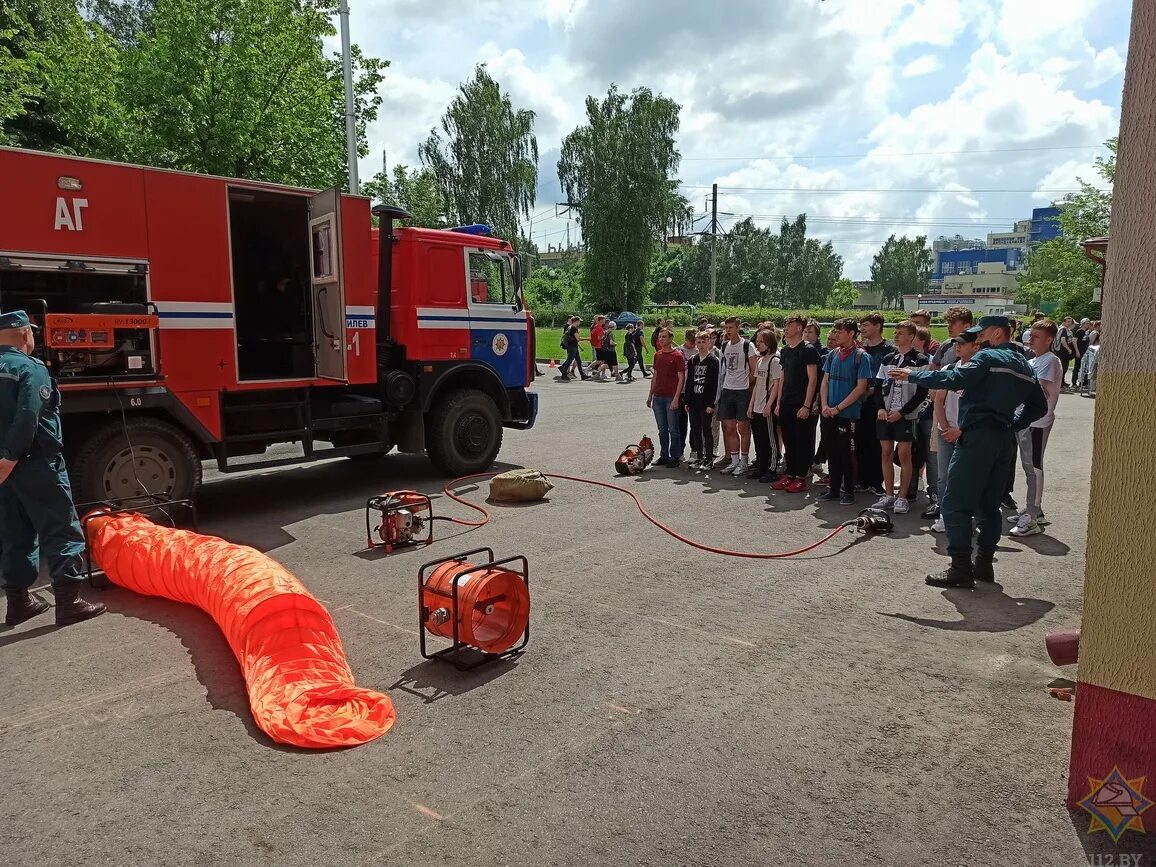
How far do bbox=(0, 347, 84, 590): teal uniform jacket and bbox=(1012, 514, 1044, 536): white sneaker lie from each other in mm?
7678

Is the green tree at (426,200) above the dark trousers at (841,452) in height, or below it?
above

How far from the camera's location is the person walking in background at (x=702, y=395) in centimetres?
1016

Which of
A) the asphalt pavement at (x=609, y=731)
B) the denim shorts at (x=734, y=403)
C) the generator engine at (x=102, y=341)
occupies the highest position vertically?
the generator engine at (x=102, y=341)

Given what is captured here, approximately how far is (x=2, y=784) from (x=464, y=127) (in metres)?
50.3

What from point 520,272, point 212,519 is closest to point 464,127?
point 520,272

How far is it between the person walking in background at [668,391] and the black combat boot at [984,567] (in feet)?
16.1

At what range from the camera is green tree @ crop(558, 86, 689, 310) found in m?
51.2

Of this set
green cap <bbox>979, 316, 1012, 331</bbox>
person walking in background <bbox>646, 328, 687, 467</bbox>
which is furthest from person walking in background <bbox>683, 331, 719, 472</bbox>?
green cap <bbox>979, 316, 1012, 331</bbox>

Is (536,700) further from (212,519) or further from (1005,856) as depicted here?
(212,519)

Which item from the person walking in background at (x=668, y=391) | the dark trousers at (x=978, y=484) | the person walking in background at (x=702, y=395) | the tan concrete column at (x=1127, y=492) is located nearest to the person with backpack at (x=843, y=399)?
the person walking in background at (x=702, y=395)

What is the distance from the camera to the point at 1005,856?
2.82 metres

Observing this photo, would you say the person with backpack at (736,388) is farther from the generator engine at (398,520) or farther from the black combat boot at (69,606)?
the black combat boot at (69,606)

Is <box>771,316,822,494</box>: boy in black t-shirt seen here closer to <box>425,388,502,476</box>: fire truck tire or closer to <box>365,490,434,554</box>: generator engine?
<box>425,388,502,476</box>: fire truck tire

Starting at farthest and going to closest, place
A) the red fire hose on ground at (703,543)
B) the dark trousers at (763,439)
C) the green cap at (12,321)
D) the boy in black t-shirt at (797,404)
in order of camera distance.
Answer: the dark trousers at (763,439), the boy in black t-shirt at (797,404), the red fire hose on ground at (703,543), the green cap at (12,321)
